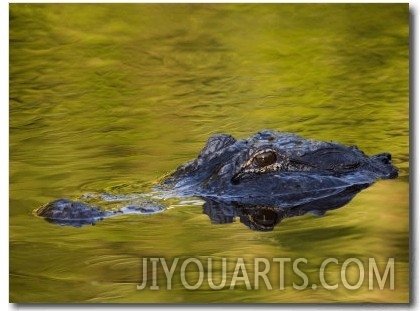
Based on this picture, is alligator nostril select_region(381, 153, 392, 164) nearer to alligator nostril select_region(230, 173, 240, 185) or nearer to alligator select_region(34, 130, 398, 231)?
alligator select_region(34, 130, 398, 231)

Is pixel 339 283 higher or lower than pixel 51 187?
lower

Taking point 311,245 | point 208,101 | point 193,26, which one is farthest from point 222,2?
point 311,245

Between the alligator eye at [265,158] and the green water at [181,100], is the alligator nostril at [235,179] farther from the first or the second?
the green water at [181,100]

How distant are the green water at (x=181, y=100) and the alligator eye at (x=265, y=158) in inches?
5.5

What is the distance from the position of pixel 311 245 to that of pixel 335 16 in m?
1.21

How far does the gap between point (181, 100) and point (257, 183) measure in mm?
595

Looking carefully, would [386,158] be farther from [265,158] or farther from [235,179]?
[235,179]

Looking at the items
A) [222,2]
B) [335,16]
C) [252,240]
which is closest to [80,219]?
[252,240]

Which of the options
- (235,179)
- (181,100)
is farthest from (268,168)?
(181,100)

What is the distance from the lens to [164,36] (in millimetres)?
5270

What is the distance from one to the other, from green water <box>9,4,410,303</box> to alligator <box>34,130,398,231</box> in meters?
0.05

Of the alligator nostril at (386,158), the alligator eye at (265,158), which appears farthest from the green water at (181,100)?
the alligator eye at (265,158)

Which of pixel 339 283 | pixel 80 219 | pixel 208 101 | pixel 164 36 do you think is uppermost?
pixel 164 36

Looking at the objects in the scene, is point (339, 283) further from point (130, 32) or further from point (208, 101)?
point (130, 32)
